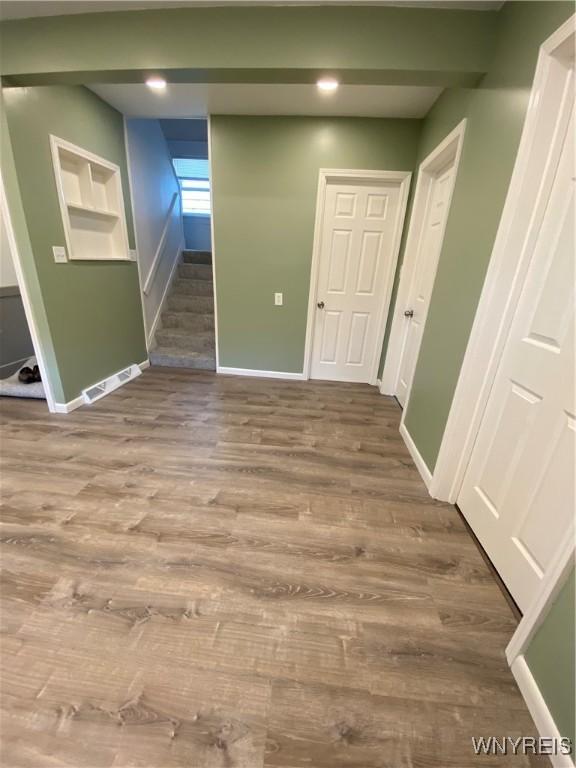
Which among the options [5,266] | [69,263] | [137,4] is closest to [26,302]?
[69,263]

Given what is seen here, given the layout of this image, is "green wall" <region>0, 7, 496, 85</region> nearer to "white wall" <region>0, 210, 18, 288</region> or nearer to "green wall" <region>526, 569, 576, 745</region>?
"white wall" <region>0, 210, 18, 288</region>

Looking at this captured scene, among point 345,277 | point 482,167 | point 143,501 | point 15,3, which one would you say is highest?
point 15,3

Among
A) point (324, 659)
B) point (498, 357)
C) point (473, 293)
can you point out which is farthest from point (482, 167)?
point (324, 659)

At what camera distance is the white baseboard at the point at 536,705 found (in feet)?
2.80

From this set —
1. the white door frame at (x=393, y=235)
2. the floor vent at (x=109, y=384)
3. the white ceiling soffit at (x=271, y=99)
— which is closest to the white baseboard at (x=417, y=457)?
the white door frame at (x=393, y=235)

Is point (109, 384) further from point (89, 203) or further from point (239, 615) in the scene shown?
point (239, 615)

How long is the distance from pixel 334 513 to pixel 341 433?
900 mm

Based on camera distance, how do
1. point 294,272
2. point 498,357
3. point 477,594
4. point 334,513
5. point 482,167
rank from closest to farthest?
point 477,594
point 498,357
point 482,167
point 334,513
point 294,272

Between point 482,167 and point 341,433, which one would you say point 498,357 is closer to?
point 482,167

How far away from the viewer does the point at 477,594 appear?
4.28ft

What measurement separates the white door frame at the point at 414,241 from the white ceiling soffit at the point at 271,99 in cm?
47

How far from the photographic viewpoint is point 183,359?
149 inches

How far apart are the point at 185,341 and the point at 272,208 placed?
1972 mm

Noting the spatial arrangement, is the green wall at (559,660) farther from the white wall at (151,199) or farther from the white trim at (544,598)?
the white wall at (151,199)
